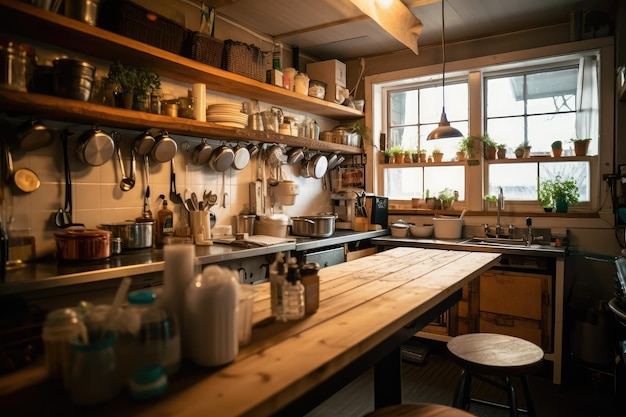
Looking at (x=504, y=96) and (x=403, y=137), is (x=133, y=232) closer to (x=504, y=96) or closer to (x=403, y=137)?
(x=403, y=137)

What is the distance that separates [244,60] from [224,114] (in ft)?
1.44

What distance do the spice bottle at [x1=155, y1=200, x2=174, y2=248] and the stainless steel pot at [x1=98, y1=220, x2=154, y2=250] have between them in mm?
186

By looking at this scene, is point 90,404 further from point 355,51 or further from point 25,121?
point 355,51

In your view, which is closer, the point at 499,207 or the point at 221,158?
the point at 221,158

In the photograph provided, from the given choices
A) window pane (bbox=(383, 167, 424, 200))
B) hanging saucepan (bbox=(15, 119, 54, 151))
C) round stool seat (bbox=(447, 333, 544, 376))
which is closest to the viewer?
round stool seat (bbox=(447, 333, 544, 376))

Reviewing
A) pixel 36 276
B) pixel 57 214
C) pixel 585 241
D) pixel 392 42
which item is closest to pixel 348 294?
pixel 36 276

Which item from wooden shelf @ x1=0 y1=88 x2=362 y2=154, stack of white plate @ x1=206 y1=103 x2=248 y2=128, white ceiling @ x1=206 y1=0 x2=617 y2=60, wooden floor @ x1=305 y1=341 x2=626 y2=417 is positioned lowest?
wooden floor @ x1=305 y1=341 x2=626 y2=417

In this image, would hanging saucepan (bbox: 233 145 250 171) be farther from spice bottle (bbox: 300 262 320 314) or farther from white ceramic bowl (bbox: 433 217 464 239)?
spice bottle (bbox: 300 262 320 314)

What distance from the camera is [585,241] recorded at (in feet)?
11.3

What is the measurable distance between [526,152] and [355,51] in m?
1.89

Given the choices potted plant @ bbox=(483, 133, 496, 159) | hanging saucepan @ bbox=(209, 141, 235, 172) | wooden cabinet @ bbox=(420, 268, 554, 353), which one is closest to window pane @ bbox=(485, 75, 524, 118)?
potted plant @ bbox=(483, 133, 496, 159)

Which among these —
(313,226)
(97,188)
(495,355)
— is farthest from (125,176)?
(495,355)

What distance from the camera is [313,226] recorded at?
349 cm

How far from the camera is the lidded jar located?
34.7 inches
